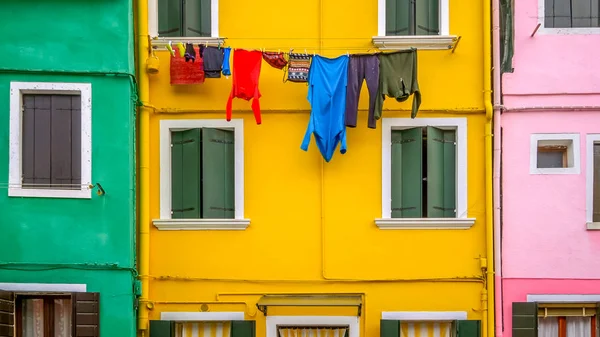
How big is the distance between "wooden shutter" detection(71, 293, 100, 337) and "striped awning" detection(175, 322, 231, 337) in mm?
1308

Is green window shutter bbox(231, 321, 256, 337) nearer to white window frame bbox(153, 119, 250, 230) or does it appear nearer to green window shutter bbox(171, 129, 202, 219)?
white window frame bbox(153, 119, 250, 230)

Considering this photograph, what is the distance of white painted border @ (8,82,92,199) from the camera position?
1015 centimetres

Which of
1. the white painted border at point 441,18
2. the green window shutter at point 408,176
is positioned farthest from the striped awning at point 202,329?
the white painted border at point 441,18

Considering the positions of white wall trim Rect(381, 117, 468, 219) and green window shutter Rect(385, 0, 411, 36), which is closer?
white wall trim Rect(381, 117, 468, 219)

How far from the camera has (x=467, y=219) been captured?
1060 cm

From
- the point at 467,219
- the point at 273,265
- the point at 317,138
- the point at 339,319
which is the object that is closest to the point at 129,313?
the point at 273,265

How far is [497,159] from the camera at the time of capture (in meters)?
10.7

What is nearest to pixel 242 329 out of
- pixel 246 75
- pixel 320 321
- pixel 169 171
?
pixel 320 321

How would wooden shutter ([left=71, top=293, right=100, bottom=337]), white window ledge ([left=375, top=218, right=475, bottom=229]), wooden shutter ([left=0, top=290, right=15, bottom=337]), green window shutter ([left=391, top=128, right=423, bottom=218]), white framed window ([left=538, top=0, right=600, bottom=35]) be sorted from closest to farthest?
wooden shutter ([left=0, top=290, right=15, bottom=337]) → wooden shutter ([left=71, top=293, right=100, bottom=337]) → white window ledge ([left=375, top=218, right=475, bottom=229]) → green window shutter ([left=391, top=128, right=423, bottom=218]) → white framed window ([left=538, top=0, right=600, bottom=35])

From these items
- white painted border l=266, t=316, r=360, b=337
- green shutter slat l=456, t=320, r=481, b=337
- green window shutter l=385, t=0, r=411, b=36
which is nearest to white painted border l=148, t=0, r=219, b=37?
green window shutter l=385, t=0, r=411, b=36

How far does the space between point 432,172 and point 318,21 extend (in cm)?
296

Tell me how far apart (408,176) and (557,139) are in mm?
2357

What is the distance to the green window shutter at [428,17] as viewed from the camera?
1095 centimetres

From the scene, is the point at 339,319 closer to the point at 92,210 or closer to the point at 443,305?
the point at 443,305
